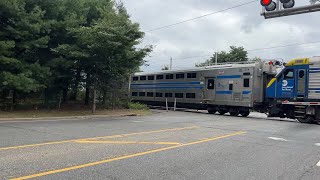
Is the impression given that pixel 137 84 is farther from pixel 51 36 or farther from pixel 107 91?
pixel 51 36

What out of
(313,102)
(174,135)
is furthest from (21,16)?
(313,102)

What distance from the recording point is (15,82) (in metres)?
20.5

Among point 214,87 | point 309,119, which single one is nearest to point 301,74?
point 309,119

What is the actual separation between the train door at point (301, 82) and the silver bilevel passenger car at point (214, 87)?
12.9 ft

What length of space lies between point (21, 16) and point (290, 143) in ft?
54.0

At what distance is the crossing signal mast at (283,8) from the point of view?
1151 centimetres

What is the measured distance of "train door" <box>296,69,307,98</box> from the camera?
22.3 m

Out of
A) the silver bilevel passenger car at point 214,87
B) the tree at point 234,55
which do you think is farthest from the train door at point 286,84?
the tree at point 234,55

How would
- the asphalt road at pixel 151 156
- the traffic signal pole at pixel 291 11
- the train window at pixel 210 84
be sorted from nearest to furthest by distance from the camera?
the asphalt road at pixel 151 156 < the traffic signal pole at pixel 291 11 < the train window at pixel 210 84

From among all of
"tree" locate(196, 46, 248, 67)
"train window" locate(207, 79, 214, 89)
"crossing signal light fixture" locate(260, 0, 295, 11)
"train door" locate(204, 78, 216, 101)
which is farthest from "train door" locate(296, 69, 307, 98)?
"tree" locate(196, 46, 248, 67)

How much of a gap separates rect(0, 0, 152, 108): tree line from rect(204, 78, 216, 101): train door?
6.15 meters

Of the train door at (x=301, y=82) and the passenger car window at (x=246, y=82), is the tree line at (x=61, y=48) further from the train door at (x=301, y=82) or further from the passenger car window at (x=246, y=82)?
the train door at (x=301, y=82)

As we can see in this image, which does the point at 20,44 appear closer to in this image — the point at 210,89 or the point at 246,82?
the point at 210,89

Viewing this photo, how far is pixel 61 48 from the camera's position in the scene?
23.3 metres
